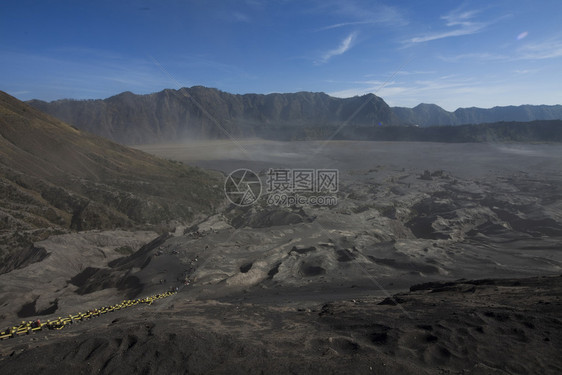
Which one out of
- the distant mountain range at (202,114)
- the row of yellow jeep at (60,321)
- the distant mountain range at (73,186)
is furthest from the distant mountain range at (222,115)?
the row of yellow jeep at (60,321)

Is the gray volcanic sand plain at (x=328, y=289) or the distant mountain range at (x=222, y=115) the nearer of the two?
the gray volcanic sand plain at (x=328, y=289)

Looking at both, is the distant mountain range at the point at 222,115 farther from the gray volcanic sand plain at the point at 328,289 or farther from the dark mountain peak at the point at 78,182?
the gray volcanic sand plain at the point at 328,289

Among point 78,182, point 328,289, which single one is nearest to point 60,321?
point 328,289

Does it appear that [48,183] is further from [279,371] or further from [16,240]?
[279,371]

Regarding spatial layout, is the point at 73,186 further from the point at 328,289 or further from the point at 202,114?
the point at 202,114

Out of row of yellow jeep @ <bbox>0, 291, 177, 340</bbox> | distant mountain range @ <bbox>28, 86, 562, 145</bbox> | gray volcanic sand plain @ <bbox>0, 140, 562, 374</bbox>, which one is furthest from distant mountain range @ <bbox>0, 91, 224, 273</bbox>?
distant mountain range @ <bbox>28, 86, 562, 145</bbox>

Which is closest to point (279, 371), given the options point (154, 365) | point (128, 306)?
point (154, 365)
